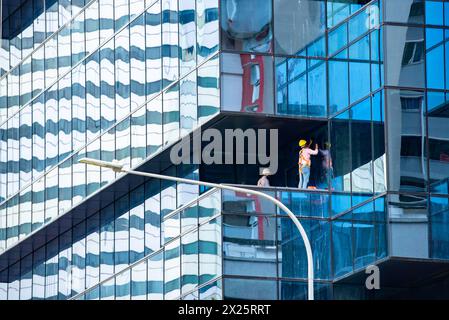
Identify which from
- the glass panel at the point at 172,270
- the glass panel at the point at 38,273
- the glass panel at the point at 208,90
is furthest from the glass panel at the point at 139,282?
the glass panel at the point at 38,273

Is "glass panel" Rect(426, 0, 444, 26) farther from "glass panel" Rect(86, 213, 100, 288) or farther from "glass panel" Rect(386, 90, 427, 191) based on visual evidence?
"glass panel" Rect(86, 213, 100, 288)

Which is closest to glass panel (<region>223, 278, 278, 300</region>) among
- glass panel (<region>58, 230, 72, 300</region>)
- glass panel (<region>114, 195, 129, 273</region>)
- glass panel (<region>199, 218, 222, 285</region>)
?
glass panel (<region>199, 218, 222, 285</region>)

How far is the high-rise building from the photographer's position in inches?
1732

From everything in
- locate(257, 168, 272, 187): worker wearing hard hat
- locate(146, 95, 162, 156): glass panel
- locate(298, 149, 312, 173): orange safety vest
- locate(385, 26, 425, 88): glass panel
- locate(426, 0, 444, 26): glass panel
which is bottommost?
locate(257, 168, 272, 187): worker wearing hard hat

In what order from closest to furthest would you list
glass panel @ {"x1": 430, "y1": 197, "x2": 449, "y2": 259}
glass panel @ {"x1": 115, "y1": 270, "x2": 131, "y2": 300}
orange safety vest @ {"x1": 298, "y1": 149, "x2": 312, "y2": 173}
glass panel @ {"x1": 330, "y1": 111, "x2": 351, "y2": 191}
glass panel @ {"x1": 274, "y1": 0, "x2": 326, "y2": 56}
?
glass panel @ {"x1": 430, "y1": 197, "x2": 449, "y2": 259}, glass panel @ {"x1": 330, "y1": 111, "x2": 351, "y2": 191}, orange safety vest @ {"x1": 298, "y1": 149, "x2": 312, "y2": 173}, glass panel @ {"x1": 274, "y1": 0, "x2": 326, "y2": 56}, glass panel @ {"x1": 115, "y1": 270, "x2": 131, "y2": 300}

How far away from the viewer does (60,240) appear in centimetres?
5966

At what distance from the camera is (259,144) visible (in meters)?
48.8

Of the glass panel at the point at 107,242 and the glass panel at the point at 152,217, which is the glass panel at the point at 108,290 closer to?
the glass panel at the point at 107,242

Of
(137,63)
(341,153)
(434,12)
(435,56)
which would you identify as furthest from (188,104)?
(434,12)

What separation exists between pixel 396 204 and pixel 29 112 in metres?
23.4

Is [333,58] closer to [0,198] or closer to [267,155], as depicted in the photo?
[267,155]

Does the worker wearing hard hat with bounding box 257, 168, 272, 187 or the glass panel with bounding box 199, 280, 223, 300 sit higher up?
the worker wearing hard hat with bounding box 257, 168, 272, 187

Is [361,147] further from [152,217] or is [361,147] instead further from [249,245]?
[152,217]
